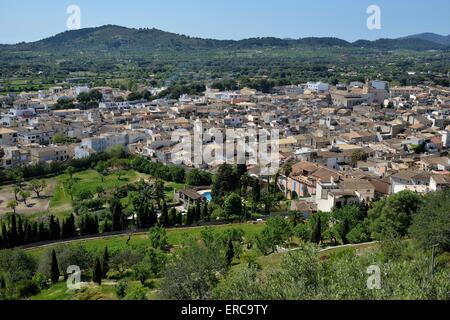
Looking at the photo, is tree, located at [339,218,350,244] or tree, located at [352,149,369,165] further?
tree, located at [352,149,369,165]

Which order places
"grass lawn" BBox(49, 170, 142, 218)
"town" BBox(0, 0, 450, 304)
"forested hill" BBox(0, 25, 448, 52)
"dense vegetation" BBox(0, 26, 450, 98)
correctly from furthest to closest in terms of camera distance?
"forested hill" BBox(0, 25, 448, 52) → "dense vegetation" BBox(0, 26, 450, 98) → "grass lawn" BBox(49, 170, 142, 218) → "town" BBox(0, 0, 450, 304)

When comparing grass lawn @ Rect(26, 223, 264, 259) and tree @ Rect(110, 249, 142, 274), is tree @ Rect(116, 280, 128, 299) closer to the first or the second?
tree @ Rect(110, 249, 142, 274)

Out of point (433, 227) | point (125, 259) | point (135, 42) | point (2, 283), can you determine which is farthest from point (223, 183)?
point (135, 42)

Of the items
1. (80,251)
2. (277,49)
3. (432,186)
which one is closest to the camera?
(80,251)

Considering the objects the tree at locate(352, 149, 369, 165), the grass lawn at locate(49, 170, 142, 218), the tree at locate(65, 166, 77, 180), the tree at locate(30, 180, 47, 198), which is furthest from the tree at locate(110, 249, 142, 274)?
the tree at locate(352, 149, 369, 165)

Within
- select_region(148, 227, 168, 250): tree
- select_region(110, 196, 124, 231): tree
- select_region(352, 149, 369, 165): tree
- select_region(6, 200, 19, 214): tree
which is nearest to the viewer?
select_region(148, 227, 168, 250): tree

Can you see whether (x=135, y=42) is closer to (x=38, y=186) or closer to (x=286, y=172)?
(x=38, y=186)
